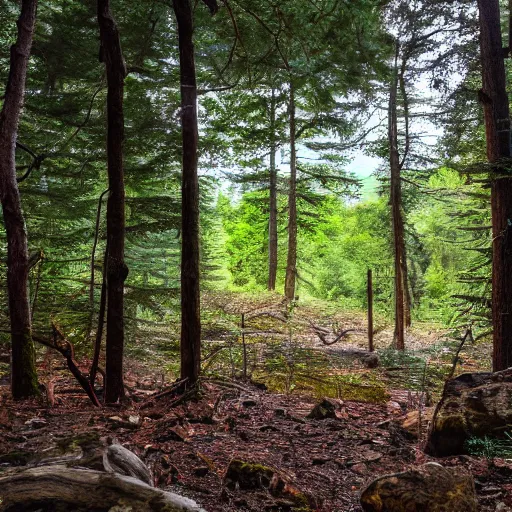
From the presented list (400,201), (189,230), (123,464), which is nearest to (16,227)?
(189,230)

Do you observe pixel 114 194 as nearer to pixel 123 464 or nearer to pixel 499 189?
pixel 123 464

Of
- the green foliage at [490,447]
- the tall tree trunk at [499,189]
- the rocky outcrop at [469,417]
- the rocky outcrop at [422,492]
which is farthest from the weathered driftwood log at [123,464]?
the tall tree trunk at [499,189]

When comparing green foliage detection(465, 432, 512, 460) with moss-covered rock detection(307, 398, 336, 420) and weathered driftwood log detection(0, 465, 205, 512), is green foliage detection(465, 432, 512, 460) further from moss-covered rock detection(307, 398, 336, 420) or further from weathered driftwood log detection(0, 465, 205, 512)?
weathered driftwood log detection(0, 465, 205, 512)

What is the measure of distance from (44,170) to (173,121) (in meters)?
3.79

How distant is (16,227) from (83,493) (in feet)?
14.3

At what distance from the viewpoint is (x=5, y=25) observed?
833cm

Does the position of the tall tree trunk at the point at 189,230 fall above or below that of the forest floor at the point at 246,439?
above

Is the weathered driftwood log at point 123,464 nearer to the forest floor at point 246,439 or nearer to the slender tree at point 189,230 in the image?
the forest floor at point 246,439

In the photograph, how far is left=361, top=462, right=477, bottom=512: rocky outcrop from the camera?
2920 millimetres

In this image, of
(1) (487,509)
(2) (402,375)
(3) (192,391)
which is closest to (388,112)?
(2) (402,375)

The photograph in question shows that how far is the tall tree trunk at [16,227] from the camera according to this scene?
5.68 m

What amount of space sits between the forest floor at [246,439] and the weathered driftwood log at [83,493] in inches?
19.0

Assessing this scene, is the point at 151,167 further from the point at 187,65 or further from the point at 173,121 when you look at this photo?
the point at 187,65

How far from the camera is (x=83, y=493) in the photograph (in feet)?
8.11
